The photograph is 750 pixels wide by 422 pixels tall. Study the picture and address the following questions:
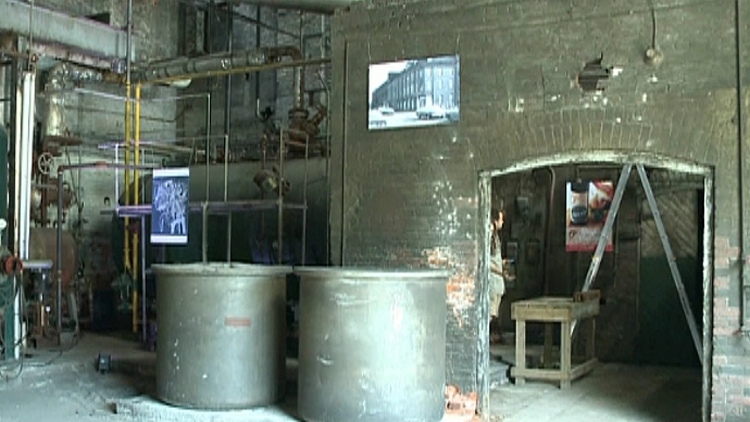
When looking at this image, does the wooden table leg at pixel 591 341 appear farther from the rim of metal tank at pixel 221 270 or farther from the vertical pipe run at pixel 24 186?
the vertical pipe run at pixel 24 186

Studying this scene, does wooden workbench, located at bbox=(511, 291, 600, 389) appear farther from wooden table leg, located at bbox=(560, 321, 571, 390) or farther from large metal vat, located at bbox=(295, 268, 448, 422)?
large metal vat, located at bbox=(295, 268, 448, 422)

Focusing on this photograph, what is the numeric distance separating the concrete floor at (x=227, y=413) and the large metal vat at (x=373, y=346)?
56 cm

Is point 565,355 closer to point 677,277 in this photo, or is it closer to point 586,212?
point 677,277

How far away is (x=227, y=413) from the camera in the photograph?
760 centimetres

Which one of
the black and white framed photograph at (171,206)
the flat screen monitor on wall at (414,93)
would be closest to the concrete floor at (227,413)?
the black and white framed photograph at (171,206)

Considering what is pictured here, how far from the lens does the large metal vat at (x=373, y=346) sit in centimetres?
695

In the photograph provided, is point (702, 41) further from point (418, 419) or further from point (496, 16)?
point (418, 419)

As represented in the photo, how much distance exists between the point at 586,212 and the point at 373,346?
578cm

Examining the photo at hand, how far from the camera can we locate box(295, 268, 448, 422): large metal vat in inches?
274

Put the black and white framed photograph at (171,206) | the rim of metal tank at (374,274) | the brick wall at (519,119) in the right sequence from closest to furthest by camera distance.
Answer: the brick wall at (519,119) < the rim of metal tank at (374,274) < the black and white framed photograph at (171,206)


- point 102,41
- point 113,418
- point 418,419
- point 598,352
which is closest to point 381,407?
point 418,419

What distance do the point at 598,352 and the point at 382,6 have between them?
20.2ft

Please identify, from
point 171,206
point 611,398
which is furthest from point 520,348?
point 171,206

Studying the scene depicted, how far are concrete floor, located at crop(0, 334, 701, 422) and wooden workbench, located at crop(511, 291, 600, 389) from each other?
6.4 inches
